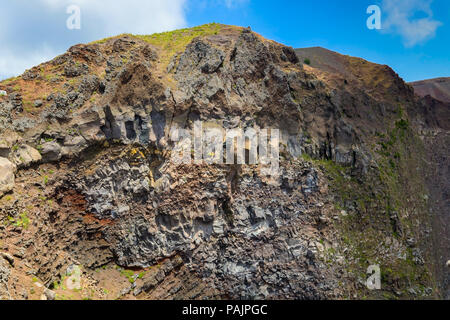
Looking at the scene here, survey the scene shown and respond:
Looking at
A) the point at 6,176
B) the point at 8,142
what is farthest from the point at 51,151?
the point at 6,176

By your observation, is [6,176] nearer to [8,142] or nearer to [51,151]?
[8,142]

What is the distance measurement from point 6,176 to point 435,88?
227 feet

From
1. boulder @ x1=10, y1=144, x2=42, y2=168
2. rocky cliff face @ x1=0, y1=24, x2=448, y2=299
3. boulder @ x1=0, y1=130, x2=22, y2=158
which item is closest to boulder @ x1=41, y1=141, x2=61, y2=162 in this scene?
rocky cliff face @ x1=0, y1=24, x2=448, y2=299

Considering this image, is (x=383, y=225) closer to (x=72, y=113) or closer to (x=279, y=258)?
(x=279, y=258)

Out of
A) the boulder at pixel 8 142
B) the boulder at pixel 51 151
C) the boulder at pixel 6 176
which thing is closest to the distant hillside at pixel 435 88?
the boulder at pixel 51 151

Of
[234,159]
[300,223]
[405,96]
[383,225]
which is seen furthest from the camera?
[405,96]

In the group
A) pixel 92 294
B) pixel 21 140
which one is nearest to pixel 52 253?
pixel 92 294

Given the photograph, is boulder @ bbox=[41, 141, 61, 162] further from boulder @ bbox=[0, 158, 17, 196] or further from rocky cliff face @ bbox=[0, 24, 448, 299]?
boulder @ bbox=[0, 158, 17, 196]

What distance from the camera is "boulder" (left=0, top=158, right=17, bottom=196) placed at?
1372cm

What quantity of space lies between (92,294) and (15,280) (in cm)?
465

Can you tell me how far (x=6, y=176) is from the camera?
13.9 metres

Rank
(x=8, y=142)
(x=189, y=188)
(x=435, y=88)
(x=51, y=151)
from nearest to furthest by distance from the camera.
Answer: (x=8, y=142)
(x=51, y=151)
(x=189, y=188)
(x=435, y=88)

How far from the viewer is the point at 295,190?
2306cm

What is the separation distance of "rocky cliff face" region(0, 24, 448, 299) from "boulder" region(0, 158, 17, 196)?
0.06 metres
